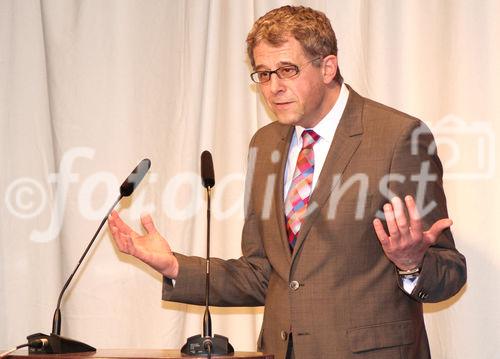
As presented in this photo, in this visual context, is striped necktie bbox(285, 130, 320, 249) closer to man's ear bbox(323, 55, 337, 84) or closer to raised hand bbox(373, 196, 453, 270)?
man's ear bbox(323, 55, 337, 84)

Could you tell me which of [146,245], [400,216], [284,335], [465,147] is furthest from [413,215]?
[465,147]

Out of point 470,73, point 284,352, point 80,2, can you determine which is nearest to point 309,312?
point 284,352

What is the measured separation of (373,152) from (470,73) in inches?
43.5

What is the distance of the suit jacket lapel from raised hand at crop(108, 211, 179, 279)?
445 millimetres

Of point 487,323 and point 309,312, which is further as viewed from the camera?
point 487,323

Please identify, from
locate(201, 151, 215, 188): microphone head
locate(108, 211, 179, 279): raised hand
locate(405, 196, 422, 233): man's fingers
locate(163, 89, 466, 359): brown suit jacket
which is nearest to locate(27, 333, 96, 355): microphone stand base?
locate(108, 211, 179, 279): raised hand

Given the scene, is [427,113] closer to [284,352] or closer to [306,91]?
[306,91]

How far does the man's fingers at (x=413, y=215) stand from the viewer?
7.17 ft

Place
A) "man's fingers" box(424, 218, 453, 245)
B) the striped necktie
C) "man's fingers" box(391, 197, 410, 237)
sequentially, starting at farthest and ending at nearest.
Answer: the striped necktie
"man's fingers" box(424, 218, 453, 245)
"man's fingers" box(391, 197, 410, 237)

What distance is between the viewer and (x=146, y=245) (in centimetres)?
267

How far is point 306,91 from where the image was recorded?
112 inches

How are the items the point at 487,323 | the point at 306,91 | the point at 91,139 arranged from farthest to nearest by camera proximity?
the point at 91,139, the point at 487,323, the point at 306,91

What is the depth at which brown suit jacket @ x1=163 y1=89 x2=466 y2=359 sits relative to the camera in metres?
2.52

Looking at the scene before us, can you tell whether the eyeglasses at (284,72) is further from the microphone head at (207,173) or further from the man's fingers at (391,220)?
the man's fingers at (391,220)
